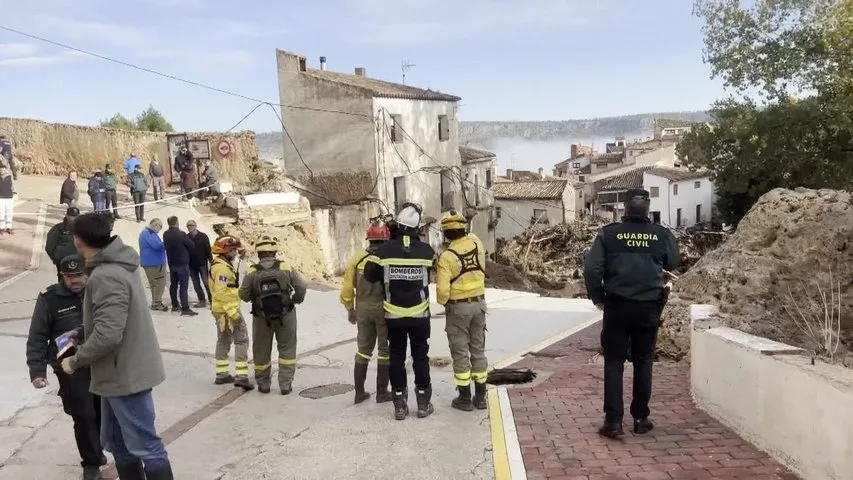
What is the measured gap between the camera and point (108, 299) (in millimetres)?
3561

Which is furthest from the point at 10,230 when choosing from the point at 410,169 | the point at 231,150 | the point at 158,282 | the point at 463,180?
the point at 463,180

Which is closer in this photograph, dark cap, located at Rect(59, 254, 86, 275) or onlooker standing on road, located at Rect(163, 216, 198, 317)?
dark cap, located at Rect(59, 254, 86, 275)

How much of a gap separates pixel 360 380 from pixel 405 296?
118 cm

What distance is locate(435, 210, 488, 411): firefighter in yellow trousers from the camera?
5.65m

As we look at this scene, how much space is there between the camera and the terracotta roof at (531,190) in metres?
44.5

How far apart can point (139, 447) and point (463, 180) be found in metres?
34.0

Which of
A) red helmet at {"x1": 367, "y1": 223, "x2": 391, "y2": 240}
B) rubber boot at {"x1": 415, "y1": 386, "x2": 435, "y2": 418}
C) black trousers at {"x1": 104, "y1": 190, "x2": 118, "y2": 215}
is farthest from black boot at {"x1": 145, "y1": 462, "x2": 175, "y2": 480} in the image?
black trousers at {"x1": 104, "y1": 190, "x2": 118, "y2": 215}

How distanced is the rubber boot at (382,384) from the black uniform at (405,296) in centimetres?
51

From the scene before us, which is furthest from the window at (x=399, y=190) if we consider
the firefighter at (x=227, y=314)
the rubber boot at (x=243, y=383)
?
the rubber boot at (x=243, y=383)

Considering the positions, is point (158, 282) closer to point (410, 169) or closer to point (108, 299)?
point (108, 299)

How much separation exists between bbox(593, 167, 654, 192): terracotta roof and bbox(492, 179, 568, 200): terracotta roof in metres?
5.05

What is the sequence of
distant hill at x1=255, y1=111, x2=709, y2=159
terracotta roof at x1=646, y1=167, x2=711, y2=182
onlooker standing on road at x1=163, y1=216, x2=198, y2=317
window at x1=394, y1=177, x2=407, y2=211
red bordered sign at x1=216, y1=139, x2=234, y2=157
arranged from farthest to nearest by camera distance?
1. distant hill at x1=255, y1=111, x2=709, y2=159
2. terracotta roof at x1=646, y1=167, x2=711, y2=182
3. window at x1=394, y1=177, x2=407, y2=211
4. red bordered sign at x1=216, y1=139, x2=234, y2=157
5. onlooker standing on road at x1=163, y1=216, x2=198, y2=317

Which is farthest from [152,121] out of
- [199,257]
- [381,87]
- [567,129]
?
[567,129]

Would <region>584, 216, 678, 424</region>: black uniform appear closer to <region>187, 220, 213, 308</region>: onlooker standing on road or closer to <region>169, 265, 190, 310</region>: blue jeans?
<region>169, 265, 190, 310</region>: blue jeans
